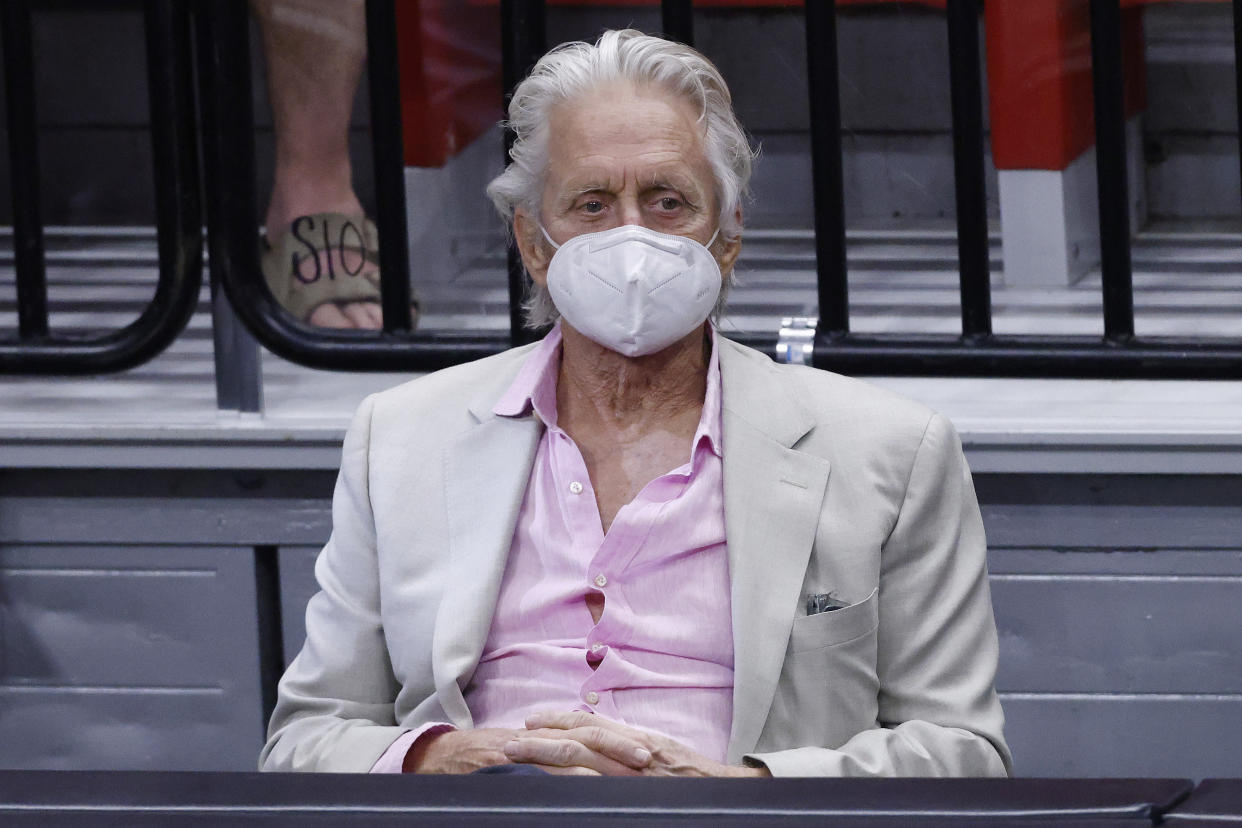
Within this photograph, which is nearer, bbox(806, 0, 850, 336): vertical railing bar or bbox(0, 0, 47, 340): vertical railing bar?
bbox(806, 0, 850, 336): vertical railing bar

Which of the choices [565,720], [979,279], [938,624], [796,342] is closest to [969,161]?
[979,279]

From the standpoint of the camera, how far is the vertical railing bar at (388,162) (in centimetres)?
217

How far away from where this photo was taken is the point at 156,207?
228cm

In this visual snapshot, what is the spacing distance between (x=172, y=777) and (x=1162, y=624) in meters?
1.53

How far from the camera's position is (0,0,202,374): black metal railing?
2.20 metres

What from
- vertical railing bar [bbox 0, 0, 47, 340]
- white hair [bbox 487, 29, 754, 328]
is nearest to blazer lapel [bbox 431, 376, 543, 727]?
white hair [bbox 487, 29, 754, 328]

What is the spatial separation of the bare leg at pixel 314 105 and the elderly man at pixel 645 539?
32.6 inches

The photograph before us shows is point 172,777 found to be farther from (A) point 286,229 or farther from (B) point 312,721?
(A) point 286,229

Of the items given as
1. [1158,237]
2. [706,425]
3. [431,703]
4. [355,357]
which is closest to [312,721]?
[431,703]

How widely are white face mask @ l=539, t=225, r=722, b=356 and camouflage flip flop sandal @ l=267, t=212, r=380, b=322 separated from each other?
2.90ft

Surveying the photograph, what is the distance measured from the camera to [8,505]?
2.35 m

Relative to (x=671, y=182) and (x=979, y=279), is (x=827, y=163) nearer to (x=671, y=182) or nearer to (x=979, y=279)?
(x=979, y=279)

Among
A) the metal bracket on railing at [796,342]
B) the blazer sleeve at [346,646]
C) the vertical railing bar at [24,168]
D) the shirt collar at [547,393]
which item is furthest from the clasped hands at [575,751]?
the vertical railing bar at [24,168]

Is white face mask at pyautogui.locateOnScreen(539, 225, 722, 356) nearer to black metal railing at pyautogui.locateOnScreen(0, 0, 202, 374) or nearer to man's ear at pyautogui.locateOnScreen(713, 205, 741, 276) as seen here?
man's ear at pyautogui.locateOnScreen(713, 205, 741, 276)
